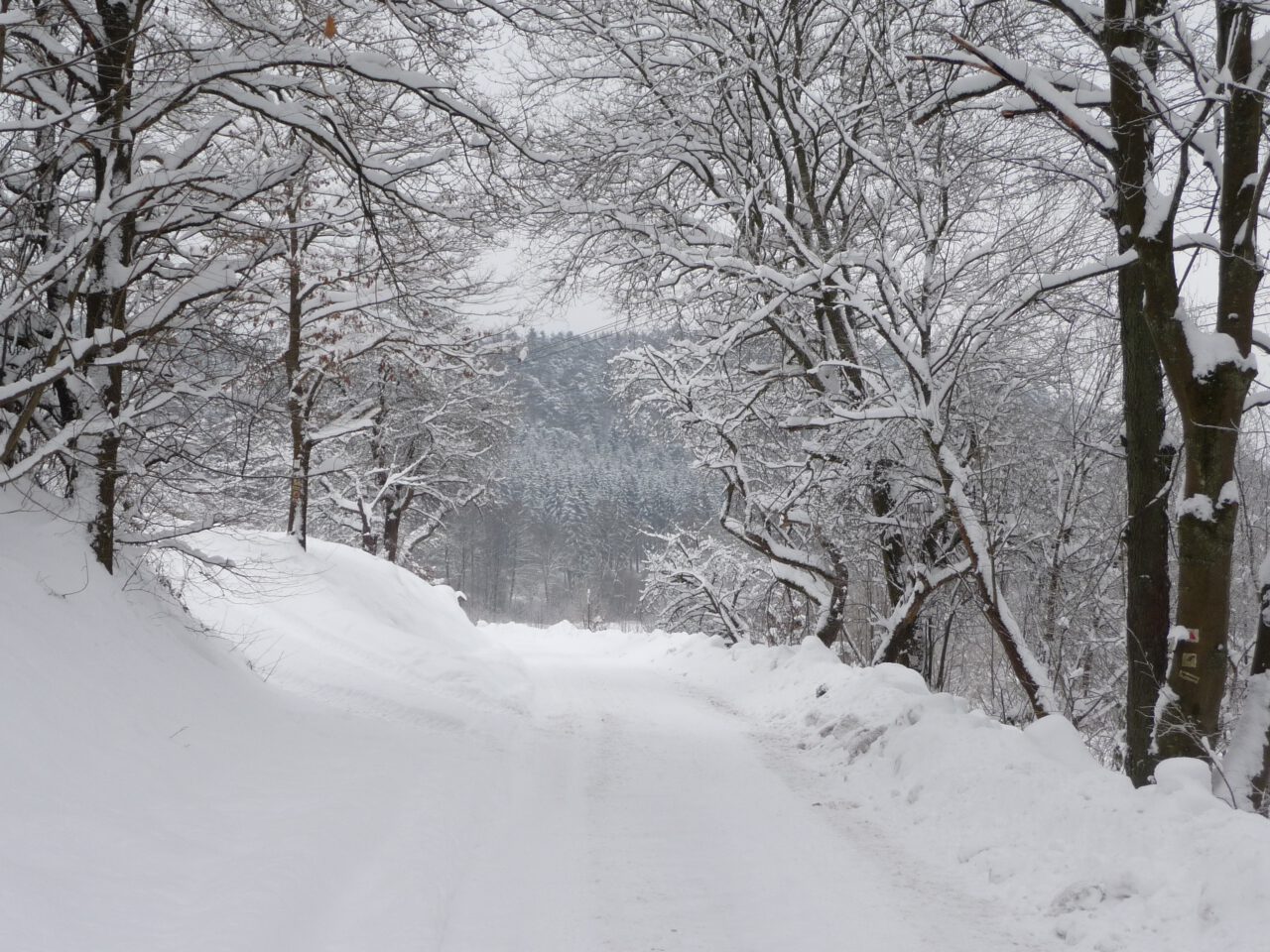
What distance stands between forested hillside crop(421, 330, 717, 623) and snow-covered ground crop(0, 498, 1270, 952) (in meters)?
54.8

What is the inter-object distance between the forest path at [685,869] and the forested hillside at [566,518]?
179 feet

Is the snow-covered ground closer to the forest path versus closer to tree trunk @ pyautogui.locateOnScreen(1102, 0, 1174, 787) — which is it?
the forest path

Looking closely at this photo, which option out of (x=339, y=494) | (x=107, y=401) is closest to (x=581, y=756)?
(x=107, y=401)

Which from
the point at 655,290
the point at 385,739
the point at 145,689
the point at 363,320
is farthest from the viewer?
the point at 363,320

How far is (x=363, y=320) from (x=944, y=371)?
929 cm

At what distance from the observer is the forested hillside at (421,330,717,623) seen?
67.9 meters

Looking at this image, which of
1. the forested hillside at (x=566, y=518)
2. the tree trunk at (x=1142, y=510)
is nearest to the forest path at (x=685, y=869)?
the tree trunk at (x=1142, y=510)

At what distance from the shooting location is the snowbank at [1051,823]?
3.78 meters

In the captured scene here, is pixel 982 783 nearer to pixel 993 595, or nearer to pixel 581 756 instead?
pixel 993 595

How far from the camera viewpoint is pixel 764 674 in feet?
42.5

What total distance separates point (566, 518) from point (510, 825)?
211 feet

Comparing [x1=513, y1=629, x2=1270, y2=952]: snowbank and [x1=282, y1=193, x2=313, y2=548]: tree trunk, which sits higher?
[x1=282, y1=193, x2=313, y2=548]: tree trunk

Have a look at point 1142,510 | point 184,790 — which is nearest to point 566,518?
point 1142,510

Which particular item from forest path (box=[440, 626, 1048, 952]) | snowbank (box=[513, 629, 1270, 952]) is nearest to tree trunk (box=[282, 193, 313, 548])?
forest path (box=[440, 626, 1048, 952])
